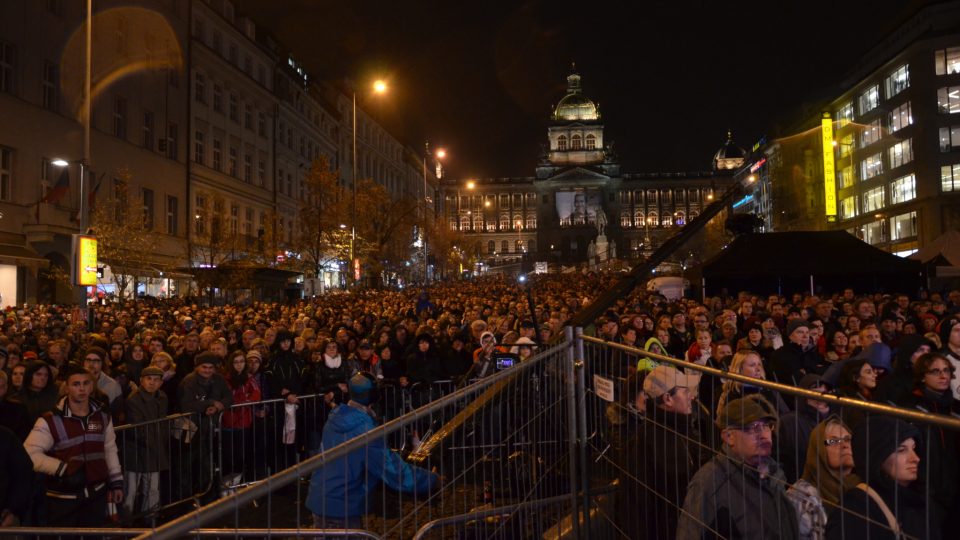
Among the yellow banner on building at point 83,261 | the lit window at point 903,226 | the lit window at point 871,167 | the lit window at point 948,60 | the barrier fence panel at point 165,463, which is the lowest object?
the barrier fence panel at point 165,463

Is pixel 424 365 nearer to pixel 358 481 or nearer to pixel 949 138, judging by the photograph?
pixel 358 481

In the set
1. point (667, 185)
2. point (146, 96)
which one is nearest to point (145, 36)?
→ point (146, 96)

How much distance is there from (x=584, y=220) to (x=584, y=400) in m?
134

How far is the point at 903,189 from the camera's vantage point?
2116 inches

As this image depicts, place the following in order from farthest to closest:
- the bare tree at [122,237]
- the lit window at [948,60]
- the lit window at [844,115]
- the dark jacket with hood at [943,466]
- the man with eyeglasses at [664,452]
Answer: the lit window at [844,115] → the lit window at [948,60] → the bare tree at [122,237] → the man with eyeglasses at [664,452] → the dark jacket with hood at [943,466]

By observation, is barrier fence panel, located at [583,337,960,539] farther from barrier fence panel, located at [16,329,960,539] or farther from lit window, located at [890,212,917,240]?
lit window, located at [890,212,917,240]

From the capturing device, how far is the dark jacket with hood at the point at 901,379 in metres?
5.70

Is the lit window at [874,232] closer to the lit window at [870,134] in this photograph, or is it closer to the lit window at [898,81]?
the lit window at [870,134]

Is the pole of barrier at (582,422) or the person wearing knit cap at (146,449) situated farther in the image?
the person wearing knit cap at (146,449)

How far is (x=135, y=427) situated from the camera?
283 inches

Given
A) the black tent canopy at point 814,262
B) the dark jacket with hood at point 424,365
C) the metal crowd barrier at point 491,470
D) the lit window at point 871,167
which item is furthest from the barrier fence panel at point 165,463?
the lit window at point 871,167

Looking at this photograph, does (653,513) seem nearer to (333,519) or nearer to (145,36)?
(333,519)

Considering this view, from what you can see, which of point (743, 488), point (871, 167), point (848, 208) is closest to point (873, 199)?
point (871, 167)

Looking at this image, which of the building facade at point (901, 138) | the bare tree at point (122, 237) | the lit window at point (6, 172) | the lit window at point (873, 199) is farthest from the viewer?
the lit window at point (873, 199)
